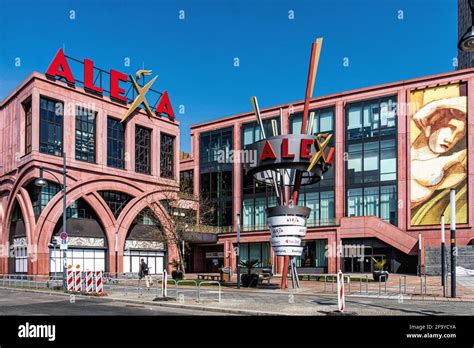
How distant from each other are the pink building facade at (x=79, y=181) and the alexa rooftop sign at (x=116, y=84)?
0.83 m

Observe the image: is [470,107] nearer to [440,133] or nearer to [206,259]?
[440,133]

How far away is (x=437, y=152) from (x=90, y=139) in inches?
1347

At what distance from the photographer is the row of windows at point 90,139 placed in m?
47.4

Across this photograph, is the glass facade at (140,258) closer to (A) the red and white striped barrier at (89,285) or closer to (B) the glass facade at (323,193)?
(B) the glass facade at (323,193)

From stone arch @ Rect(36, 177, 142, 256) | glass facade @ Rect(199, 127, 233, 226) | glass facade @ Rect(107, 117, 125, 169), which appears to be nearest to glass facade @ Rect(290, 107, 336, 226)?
glass facade @ Rect(199, 127, 233, 226)

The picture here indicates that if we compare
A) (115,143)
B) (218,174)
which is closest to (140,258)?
(115,143)

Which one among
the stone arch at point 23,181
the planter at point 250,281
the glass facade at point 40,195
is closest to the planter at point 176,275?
the planter at point 250,281

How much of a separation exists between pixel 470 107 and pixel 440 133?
11.7ft

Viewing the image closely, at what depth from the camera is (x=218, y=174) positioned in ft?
213

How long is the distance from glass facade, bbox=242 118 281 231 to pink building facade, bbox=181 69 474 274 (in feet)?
0.82

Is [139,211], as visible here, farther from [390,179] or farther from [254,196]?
[390,179]

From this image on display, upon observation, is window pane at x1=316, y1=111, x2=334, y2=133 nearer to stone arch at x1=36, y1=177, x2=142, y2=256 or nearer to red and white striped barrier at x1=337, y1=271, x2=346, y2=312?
stone arch at x1=36, y1=177, x2=142, y2=256

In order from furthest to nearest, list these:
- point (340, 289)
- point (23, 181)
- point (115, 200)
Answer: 1. point (115, 200)
2. point (23, 181)
3. point (340, 289)

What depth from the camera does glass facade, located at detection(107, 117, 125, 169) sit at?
54375 millimetres
